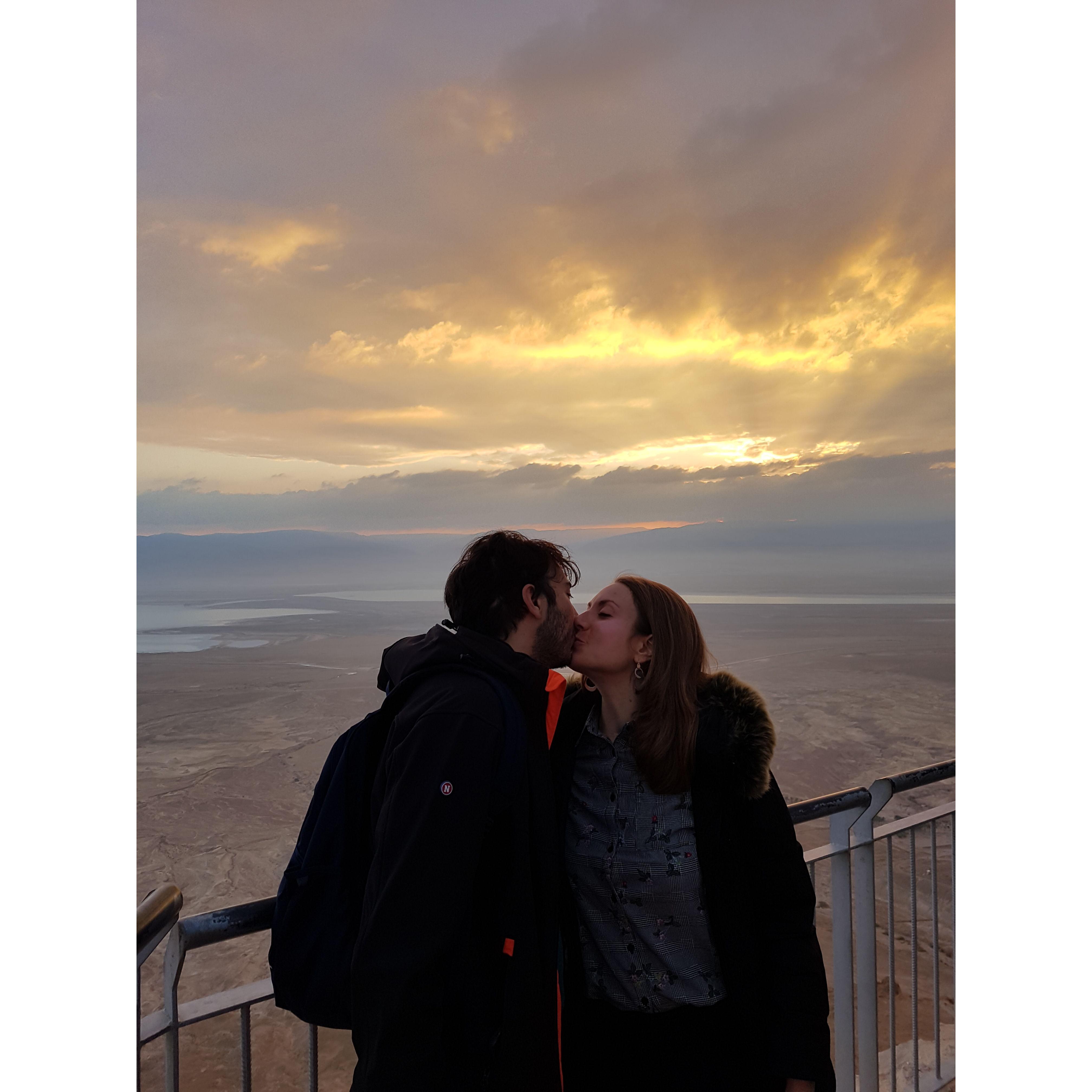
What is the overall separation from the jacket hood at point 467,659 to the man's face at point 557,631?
0.10 meters

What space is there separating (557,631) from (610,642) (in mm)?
165

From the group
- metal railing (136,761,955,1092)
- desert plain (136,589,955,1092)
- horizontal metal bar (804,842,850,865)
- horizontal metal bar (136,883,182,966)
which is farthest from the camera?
desert plain (136,589,955,1092)

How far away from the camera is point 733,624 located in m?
58.3

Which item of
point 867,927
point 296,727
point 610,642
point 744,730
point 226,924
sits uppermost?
point 610,642

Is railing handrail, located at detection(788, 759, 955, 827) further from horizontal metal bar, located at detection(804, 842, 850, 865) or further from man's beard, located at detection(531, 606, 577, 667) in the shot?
man's beard, located at detection(531, 606, 577, 667)

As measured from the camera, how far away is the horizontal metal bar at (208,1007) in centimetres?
135

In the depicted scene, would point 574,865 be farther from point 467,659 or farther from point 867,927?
point 867,927

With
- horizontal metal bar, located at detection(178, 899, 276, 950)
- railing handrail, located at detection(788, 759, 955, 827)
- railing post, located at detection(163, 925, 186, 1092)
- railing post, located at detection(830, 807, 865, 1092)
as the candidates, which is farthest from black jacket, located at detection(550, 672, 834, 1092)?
railing post, located at detection(163, 925, 186, 1092)

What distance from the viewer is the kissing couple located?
1.33 meters

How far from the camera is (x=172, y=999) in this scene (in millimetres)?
1343

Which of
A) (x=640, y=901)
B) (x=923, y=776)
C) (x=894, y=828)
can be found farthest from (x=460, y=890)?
(x=923, y=776)

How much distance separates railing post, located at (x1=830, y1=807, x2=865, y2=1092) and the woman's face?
83 cm
